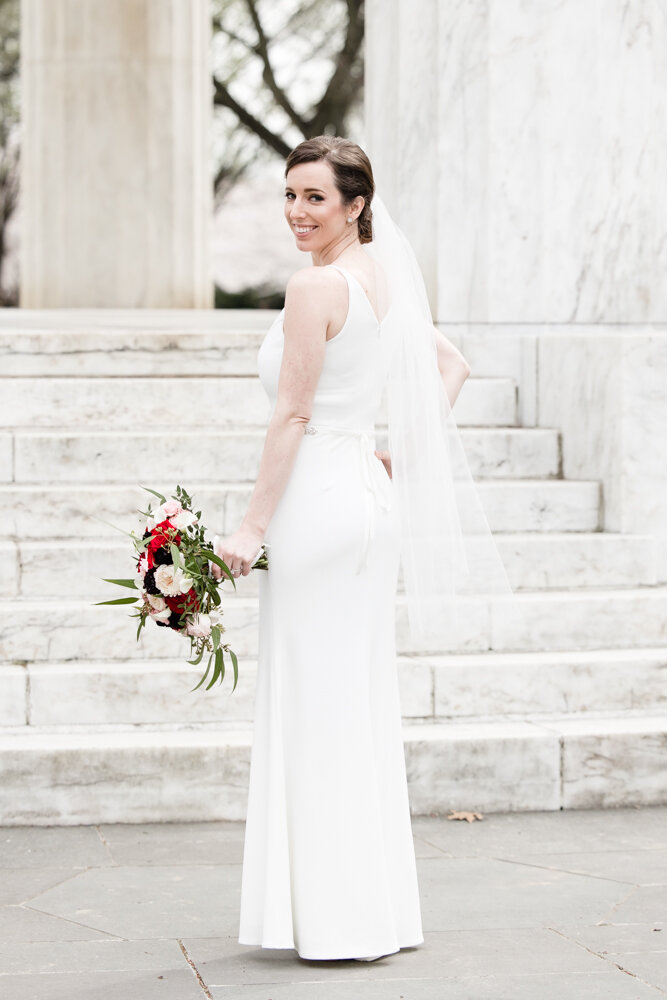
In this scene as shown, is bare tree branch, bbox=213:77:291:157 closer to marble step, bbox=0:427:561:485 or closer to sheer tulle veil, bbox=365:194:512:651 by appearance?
marble step, bbox=0:427:561:485

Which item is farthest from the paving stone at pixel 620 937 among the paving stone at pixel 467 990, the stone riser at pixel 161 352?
the stone riser at pixel 161 352

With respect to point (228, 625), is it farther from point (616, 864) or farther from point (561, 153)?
point (561, 153)

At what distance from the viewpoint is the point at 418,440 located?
Result: 15.2ft

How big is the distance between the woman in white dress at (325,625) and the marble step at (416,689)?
5.87 ft

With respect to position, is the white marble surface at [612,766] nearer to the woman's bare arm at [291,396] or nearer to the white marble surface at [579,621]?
the white marble surface at [579,621]

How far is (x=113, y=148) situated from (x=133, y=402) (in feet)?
27.9

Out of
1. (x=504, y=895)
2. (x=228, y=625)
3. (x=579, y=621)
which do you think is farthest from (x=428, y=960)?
(x=579, y=621)

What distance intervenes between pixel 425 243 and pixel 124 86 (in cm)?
760

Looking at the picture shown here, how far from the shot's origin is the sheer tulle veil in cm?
446

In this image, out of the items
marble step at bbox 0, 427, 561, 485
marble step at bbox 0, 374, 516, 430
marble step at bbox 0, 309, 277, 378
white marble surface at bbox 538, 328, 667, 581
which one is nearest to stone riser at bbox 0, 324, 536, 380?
marble step at bbox 0, 309, 277, 378

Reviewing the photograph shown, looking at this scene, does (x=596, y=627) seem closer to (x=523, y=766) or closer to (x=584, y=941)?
(x=523, y=766)

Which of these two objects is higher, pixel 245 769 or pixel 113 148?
pixel 113 148

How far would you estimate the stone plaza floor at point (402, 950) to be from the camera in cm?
417

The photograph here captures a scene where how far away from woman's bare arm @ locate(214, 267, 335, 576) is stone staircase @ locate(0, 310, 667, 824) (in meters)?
2.05
